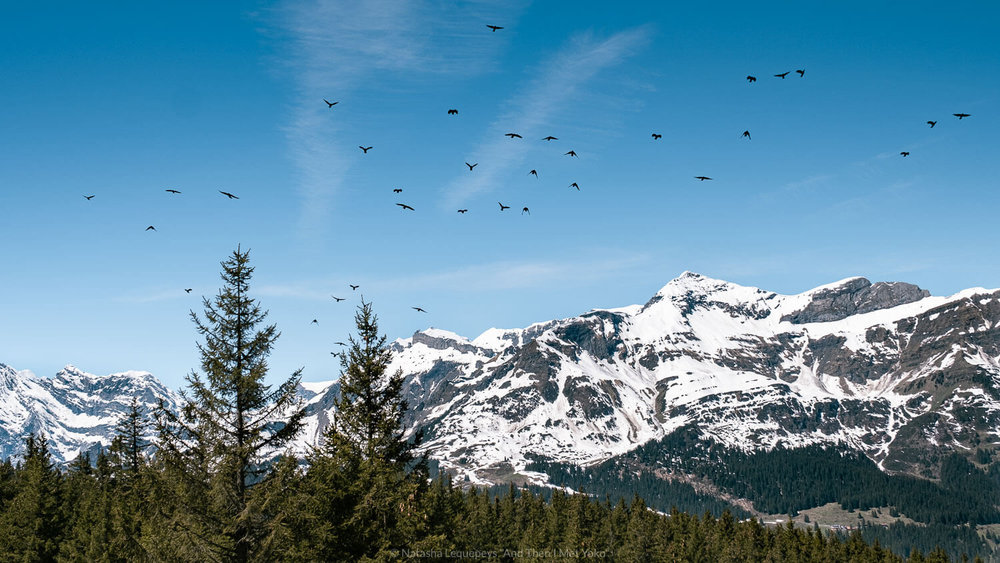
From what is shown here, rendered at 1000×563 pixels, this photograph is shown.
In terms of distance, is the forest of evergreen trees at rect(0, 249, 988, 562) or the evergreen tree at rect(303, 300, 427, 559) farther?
the evergreen tree at rect(303, 300, 427, 559)

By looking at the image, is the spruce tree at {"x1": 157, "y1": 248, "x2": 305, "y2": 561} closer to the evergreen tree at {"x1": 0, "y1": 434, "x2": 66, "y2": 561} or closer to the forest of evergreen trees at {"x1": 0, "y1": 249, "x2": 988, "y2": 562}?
the forest of evergreen trees at {"x1": 0, "y1": 249, "x2": 988, "y2": 562}

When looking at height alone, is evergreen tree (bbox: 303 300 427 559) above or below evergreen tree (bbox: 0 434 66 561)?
above

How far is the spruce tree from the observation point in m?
26.0

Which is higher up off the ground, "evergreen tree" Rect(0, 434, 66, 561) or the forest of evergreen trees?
the forest of evergreen trees

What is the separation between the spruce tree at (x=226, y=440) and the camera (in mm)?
26031

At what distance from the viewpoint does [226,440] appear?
2733cm

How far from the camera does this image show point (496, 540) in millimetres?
94438

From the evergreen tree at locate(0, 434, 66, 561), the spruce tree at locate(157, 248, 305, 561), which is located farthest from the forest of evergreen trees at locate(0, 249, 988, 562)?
the evergreen tree at locate(0, 434, 66, 561)

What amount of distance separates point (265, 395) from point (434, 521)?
9616mm

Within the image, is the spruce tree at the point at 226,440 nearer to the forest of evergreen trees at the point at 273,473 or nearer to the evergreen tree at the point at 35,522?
the forest of evergreen trees at the point at 273,473

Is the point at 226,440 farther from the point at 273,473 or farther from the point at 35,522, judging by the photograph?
the point at 35,522

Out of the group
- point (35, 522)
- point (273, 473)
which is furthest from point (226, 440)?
point (35, 522)

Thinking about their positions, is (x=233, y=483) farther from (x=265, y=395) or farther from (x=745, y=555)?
(x=745, y=555)

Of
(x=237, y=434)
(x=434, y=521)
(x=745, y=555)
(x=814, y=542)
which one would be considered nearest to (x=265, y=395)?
(x=237, y=434)
